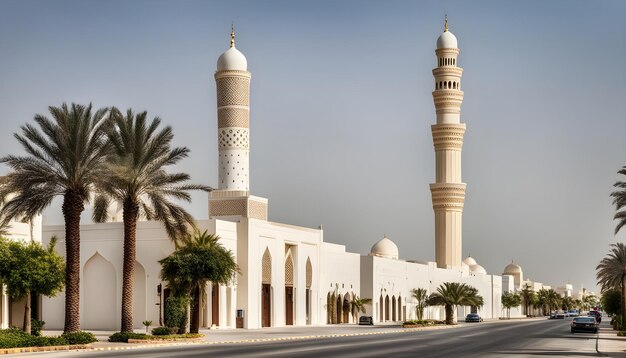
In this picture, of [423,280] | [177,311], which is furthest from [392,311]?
[177,311]

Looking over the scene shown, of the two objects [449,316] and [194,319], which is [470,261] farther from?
[194,319]

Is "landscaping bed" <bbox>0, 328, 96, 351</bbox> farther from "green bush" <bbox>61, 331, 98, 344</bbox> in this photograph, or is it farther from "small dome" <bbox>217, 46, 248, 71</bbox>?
"small dome" <bbox>217, 46, 248, 71</bbox>

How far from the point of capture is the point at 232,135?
6712cm

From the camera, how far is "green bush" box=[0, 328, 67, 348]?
108 feet

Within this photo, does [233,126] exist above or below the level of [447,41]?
below

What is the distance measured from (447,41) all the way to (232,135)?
2007 inches

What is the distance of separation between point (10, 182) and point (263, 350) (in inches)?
488

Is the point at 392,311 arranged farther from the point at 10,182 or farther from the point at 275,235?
the point at 10,182

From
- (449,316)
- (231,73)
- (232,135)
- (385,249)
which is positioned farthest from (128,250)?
(385,249)

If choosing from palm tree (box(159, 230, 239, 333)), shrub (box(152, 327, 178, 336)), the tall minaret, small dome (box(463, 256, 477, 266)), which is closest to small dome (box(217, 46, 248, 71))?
palm tree (box(159, 230, 239, 333))

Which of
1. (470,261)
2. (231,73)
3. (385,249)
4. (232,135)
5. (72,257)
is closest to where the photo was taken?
(72,257)

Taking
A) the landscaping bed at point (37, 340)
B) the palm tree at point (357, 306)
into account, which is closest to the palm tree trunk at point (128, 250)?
the landscaping bed at point (37, 340)

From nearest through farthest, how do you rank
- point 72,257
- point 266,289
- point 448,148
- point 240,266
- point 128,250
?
point 72,257
point 128,250
point 240,266
point 266,289
point 448,148

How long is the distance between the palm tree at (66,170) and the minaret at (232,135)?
26.0 metres
